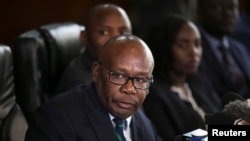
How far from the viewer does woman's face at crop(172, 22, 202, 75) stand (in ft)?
9.41

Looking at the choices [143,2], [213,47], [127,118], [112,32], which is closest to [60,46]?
[112,32]

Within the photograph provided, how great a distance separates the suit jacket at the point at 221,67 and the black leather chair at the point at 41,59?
74 cm

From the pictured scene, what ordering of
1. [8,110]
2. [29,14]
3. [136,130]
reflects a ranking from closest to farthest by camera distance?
[136,130] → [8,110] → [29,14]

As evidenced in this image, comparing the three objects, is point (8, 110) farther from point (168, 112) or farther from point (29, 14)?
point (29, 14)

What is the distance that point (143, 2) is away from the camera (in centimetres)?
474

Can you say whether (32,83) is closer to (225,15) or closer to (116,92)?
(116,92)

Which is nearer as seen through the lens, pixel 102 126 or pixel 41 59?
pixel 102 126

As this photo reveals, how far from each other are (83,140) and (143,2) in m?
2.94

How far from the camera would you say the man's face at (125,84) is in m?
1.92

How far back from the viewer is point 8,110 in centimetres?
226

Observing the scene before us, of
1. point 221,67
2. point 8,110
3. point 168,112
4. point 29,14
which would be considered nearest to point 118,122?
point 8,110

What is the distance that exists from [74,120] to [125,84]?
201 mm

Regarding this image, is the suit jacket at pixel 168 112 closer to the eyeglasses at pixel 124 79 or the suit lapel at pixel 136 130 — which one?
the suit lapel at pixel 136 130

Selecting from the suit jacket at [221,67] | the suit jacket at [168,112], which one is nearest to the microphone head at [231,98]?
the suit jacket at [168,112]
